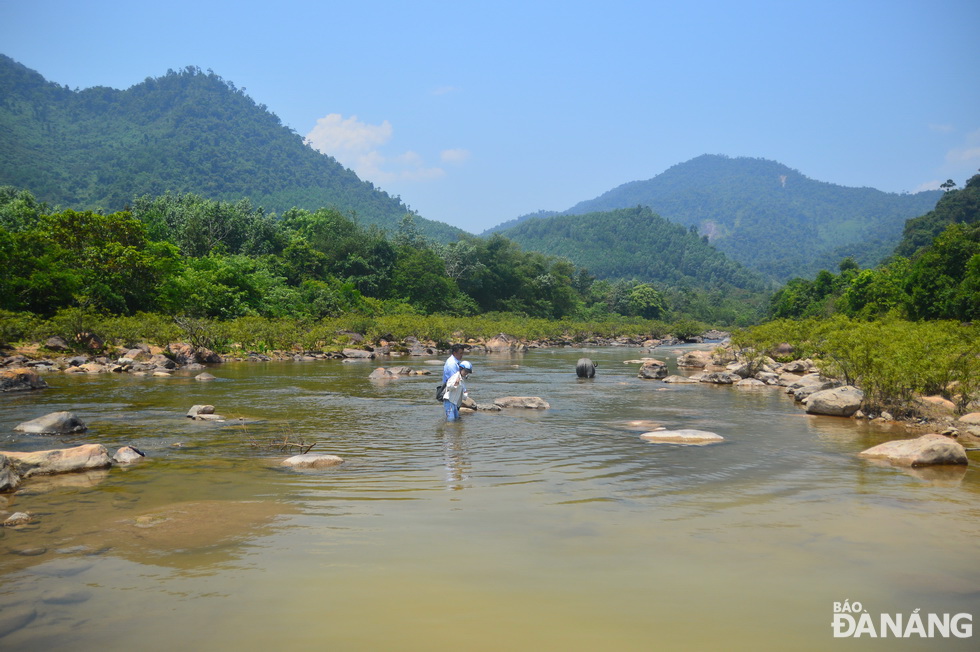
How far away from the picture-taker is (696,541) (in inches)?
243

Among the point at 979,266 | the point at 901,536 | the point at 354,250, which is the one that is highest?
the point at 354,250

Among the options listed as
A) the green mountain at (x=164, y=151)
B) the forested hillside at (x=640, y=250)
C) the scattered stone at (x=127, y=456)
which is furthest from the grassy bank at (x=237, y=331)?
the forested hillside at (x=640, y=250)

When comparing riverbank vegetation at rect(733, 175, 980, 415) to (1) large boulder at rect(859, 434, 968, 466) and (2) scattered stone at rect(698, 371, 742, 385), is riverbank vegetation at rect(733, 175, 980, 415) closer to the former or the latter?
(2) scattered stone at rect(698, 371, 742, 385)

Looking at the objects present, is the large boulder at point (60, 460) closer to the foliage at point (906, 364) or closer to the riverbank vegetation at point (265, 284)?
the foliage at point (906, 364)

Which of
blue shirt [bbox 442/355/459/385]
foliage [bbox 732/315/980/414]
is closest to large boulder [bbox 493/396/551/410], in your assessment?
blue shirt [bbox 442/355/459/385]

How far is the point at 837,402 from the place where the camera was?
15078 millimetres

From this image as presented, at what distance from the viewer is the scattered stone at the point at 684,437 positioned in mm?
11578

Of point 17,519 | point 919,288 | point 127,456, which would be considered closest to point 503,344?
point 919,288

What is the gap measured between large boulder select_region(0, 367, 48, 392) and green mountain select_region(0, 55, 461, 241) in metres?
63.0

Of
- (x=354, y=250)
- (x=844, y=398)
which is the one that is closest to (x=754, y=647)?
(x=844, y=398)

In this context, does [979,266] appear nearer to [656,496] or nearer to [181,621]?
[656,496]

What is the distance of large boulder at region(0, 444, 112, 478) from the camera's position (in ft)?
27.7

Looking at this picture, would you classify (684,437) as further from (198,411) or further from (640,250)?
(640,250)

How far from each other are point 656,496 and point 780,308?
65.8 metres
